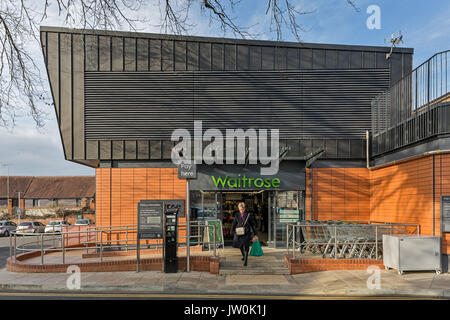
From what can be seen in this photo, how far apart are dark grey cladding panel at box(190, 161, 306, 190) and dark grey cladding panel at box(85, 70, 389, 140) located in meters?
1.69

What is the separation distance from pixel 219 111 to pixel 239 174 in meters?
2.82

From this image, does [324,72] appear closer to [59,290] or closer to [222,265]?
[222,265]

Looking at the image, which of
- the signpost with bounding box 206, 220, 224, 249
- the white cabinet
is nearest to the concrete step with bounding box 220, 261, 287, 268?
the signpost with bounding box 206, 220, 224, 249

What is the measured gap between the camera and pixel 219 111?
526 inches

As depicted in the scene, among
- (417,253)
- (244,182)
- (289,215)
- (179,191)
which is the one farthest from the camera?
(179,191)

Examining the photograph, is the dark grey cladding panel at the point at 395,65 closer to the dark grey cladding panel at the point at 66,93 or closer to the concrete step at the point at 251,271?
the concrete step at the point at 251,271

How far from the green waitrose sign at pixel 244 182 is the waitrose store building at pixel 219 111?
41 mm

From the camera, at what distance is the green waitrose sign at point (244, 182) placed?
12.7 m

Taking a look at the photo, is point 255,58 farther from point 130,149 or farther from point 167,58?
point 130,149

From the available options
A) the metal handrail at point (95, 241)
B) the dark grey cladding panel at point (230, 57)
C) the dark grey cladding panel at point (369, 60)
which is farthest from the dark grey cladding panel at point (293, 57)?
the metal handrail at point (95, 241)

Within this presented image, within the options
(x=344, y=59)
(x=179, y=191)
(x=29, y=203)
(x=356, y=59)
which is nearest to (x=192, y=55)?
(x=179, y=191)

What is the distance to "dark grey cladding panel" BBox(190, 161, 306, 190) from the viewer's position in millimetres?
12781
